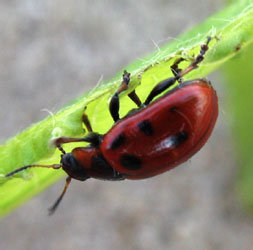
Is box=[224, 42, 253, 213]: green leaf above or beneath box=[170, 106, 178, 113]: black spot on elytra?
beneath

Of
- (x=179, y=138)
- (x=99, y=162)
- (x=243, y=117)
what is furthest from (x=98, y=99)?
(x=243, y=117)

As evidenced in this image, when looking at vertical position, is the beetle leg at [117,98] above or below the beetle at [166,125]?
above

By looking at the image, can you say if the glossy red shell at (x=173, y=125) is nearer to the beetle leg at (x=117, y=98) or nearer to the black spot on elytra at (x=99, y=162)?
the beetle leg at (x=117, y=98)

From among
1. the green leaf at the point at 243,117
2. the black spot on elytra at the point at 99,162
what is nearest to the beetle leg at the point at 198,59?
the black spot on elytra at the point at 99,162

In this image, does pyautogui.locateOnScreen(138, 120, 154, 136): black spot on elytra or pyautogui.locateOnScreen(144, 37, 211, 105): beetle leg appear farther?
pyautogui.locateOnScreen(138, 120, 154, 136): black spot on elytra

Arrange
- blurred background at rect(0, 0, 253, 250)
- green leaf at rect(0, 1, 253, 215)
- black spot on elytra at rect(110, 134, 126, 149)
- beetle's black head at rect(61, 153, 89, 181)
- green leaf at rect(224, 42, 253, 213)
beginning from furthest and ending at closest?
blurred background at rect(0, 0, 253, 250), green leaf at rect(224, 42, 253, 213), beetle's black head at rect(61, 153, 89, 181), black spot on elytra at rect(110, 134, 126, 149), green leaf at rect(0, 1, 253, 215)

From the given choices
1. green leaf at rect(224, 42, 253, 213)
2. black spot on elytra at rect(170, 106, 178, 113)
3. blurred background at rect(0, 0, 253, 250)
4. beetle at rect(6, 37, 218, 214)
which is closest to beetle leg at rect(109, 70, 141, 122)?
beetle at rect(6, 37, 218, 214)

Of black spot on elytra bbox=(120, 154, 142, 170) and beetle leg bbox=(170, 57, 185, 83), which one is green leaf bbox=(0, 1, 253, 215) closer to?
beetle leg bbox=(170, 57, 185, 83)
